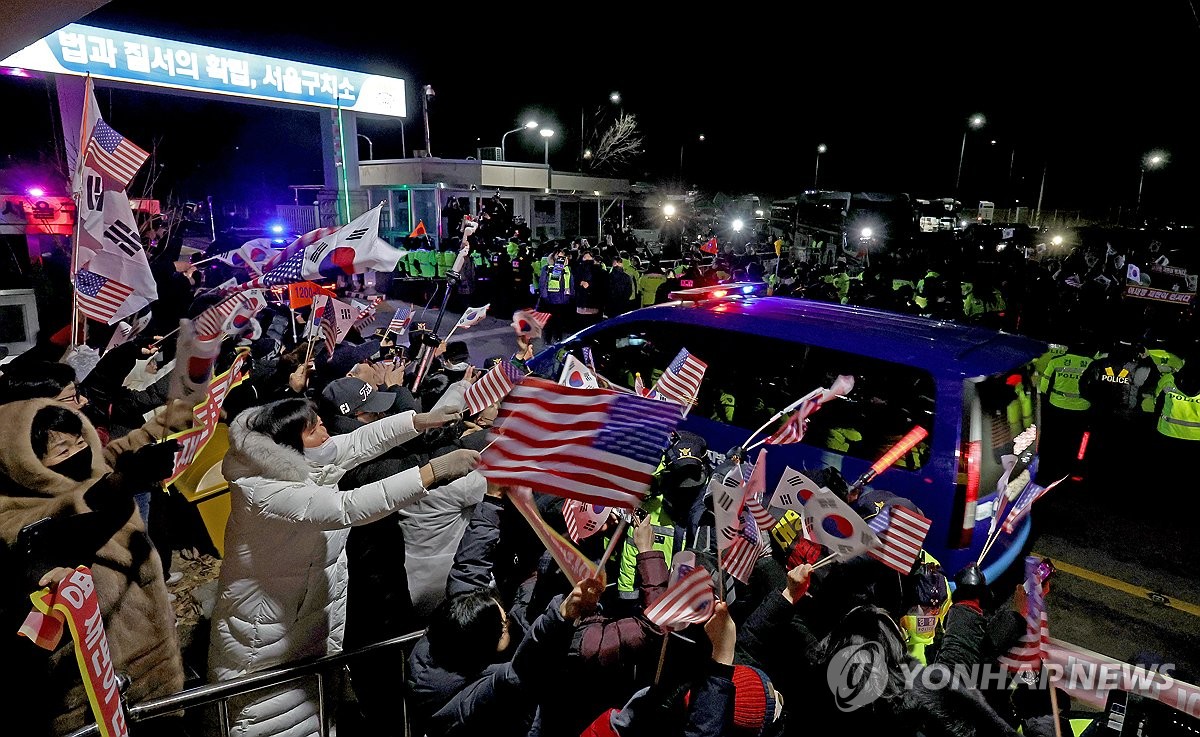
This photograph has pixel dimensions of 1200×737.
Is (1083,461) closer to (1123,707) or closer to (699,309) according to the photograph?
(699,309)

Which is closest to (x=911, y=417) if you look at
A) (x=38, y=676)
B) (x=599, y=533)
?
(x=599, y=533)

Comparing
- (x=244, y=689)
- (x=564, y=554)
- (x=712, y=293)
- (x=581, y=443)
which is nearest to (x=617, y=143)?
(x=712, y=293)

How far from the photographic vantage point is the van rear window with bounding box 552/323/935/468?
4.15m

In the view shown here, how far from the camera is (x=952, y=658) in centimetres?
266

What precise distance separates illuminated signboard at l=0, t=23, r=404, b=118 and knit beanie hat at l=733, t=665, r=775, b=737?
15.7 meters

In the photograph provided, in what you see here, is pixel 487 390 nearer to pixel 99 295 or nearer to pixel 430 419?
pixel 430 419

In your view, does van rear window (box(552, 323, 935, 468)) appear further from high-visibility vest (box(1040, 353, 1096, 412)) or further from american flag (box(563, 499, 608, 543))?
high-visibility vest (box(1040, 353, 1096, 412))

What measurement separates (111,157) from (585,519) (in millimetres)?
4247

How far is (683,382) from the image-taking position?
436 centimetres

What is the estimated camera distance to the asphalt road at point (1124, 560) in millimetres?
4406

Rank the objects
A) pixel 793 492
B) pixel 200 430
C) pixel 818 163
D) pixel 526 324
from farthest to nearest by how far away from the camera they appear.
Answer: pixel 818 163 < pixel 526 324 < pixel 200 430 < pixel 793 492

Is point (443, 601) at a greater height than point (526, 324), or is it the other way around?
point (526, 324)

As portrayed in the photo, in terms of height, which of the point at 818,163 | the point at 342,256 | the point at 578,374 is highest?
the point at 818,163

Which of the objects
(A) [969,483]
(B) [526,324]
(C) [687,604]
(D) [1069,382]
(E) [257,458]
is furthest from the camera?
(D) [1069,382]
